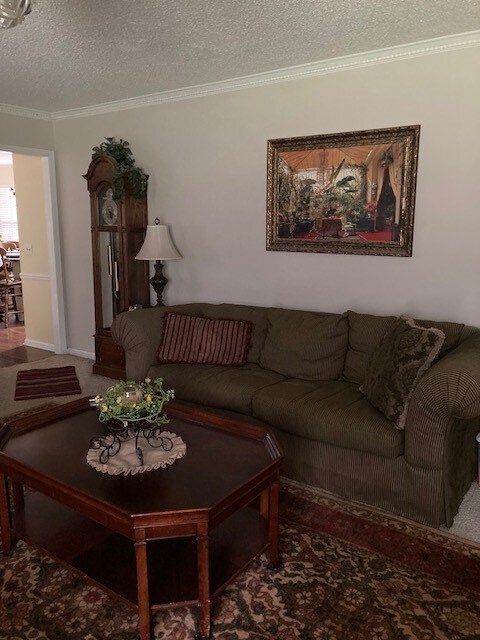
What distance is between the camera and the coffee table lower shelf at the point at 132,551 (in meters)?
1.80

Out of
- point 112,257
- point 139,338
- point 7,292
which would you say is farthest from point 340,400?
point 7,292

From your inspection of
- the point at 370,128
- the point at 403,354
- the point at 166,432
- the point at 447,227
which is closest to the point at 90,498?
the point at 166,432

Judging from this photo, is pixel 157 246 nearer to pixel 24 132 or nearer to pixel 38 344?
pixel 24 132

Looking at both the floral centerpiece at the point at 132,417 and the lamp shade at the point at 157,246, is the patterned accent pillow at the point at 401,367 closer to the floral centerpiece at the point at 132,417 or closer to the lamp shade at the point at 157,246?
the floral centerpiece at the point at 132,417

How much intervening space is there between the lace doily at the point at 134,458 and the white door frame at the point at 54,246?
12.0ft

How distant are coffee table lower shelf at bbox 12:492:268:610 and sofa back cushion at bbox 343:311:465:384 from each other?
1.23m

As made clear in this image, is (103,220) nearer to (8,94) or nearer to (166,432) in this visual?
(8,94)

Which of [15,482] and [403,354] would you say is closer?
[15,482]

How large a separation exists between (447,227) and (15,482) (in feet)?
9.04

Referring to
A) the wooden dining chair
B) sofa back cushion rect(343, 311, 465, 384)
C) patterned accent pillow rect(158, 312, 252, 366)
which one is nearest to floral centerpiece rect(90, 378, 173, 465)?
patterned accent pillow rect(158, 312, 252, 366)

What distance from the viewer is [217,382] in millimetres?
3186

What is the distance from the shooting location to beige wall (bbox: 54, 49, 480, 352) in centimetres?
313

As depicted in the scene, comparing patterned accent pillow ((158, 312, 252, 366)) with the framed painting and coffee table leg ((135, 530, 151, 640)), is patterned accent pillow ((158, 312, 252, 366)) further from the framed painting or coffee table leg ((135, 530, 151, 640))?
coffee table leg ((135, 530, 151, 640))

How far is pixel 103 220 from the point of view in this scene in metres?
4.73
